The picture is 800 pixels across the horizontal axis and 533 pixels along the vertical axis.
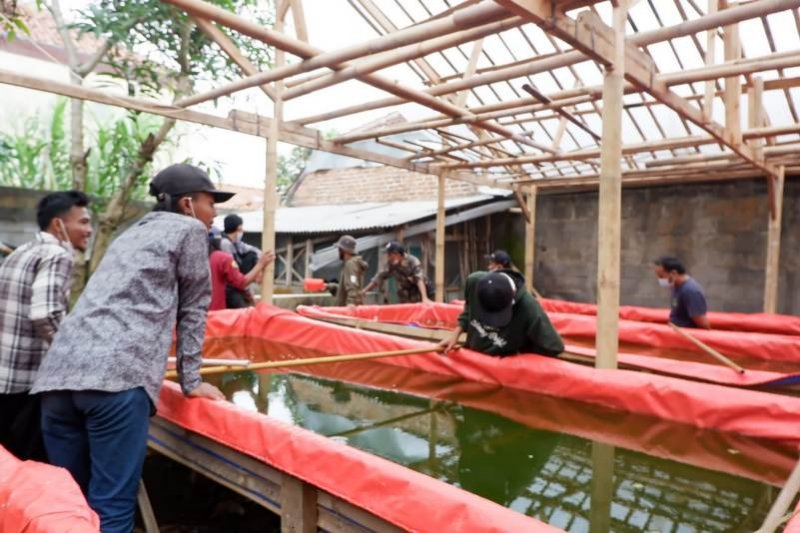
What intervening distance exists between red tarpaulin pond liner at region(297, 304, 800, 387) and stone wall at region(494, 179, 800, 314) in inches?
120

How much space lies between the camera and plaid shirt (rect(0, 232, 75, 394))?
2164 millimetres

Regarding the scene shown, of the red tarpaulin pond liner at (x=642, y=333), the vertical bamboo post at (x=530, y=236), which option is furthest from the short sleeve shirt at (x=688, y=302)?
the vertical bamboo post at (x=530, y=236)

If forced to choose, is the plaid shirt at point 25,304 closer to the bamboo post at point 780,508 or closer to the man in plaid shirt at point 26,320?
the man in plaid shirt at point 26,320

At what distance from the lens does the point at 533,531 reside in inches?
61.0

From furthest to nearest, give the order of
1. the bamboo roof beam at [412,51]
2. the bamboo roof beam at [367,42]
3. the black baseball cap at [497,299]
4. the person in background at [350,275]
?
the person in background at [350,275]
the black baseball cap at [497,299]
the bamboo roof beam at [412,51]
the bamboo roof beam at [367,42]

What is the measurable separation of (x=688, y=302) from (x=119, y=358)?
5706 millimetres

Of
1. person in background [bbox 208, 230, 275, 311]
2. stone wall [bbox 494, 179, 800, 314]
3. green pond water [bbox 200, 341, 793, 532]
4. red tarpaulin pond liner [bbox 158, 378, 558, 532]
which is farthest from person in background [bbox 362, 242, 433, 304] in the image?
red tarpaulin pond liner [bbox 158, 378, 558, 532]

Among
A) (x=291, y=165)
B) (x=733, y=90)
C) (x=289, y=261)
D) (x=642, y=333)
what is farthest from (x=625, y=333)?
(x=291, y=165)

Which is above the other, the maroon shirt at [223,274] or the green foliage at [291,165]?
the green foliage at [291,165]

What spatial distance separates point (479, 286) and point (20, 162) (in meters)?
8.93

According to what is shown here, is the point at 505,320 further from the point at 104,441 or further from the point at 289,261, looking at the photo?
the point at 289,261

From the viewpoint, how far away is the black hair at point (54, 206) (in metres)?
2.38

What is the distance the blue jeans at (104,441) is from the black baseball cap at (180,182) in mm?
783

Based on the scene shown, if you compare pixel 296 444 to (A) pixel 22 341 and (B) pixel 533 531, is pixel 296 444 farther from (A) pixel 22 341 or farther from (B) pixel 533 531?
(A) pixel 22 341
